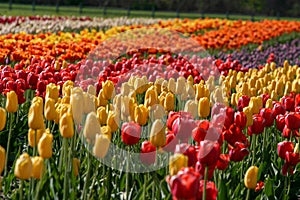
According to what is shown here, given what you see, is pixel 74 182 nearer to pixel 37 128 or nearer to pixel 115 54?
pixel 37 128

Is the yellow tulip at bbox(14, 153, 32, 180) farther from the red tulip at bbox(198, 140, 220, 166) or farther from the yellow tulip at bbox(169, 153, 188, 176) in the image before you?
the red tulip at bbox(198, 140, 220, 166)

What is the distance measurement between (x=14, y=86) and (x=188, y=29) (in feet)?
49.2

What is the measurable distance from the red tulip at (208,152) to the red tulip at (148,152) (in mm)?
384

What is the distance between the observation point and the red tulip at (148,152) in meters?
3.34

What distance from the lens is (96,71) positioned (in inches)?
280

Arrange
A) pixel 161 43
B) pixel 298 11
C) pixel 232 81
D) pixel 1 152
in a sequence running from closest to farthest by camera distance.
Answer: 1. pixel 1 152
2. pixel 232 81
3. pixel 161 43
4. pixel 298 11

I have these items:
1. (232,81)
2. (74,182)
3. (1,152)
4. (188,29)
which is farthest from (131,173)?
(188,29)

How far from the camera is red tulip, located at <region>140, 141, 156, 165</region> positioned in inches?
131

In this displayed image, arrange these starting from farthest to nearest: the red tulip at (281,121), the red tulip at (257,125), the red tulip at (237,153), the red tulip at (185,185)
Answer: the red tulip at (281,121), the red tulip at (257,125), the red tulip at (237,153), the red tulip at (185,185)

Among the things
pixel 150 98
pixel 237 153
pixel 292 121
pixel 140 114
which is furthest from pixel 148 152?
pixel 292 121

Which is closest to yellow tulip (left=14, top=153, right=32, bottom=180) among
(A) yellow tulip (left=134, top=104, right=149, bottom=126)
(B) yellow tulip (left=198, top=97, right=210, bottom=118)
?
(A) yellow tulip (left=134, top=104, right=149, bottom=126)

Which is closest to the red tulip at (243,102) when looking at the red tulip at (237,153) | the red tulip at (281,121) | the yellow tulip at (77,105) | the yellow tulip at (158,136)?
the red tulip at (281,121)

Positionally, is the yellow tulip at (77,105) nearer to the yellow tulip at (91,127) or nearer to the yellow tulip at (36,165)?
the yellow tulip at (91,127)

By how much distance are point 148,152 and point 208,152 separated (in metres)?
0.47
